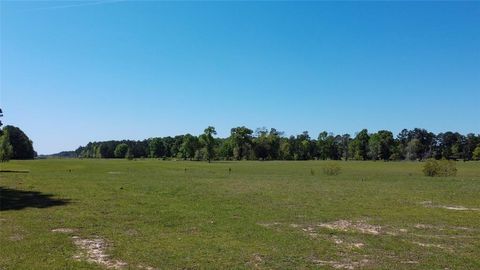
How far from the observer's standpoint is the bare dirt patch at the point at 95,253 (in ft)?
41.4

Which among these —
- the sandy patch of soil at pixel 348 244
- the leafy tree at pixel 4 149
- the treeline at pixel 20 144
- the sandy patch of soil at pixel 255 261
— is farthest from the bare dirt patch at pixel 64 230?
the treeline at pixel 20 144

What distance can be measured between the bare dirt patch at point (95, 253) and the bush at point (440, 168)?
58.1m

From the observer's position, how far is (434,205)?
1098 inches

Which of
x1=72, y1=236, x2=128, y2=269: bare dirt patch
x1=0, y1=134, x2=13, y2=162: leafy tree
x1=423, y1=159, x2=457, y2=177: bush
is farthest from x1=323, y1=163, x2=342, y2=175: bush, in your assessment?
x1=0, y1=134, x2=13, y2=162: leafy tree

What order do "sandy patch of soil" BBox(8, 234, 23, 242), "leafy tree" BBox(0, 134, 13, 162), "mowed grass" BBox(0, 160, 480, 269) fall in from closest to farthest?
1. "mowed grass" BBox(0, 160, 480, 269)
2. "sandy patch of soil" BBox(8, 234, 23, 242)
3. "leafy tree" BBox(0, 134, 13, 162)

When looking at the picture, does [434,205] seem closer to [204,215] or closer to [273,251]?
[204,215]

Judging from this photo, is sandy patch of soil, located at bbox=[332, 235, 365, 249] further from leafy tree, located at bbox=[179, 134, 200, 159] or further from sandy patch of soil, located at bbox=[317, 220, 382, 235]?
leafy tree, located at bbox=[179, 134, 200, 159]

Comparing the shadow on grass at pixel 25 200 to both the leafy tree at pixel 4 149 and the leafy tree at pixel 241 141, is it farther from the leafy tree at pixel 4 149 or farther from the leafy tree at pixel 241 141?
the leafy tree at pixel 241 141

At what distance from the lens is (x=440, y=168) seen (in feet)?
209

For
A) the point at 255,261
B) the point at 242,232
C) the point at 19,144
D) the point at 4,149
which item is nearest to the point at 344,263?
the point at 255,261

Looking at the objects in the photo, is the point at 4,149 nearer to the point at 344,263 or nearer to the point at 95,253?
Answer: the point at 95,253

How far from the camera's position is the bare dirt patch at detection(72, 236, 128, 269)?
41.4ft

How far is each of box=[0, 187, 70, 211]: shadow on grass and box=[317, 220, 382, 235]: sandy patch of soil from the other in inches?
647

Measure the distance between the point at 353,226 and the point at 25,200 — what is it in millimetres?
20806
